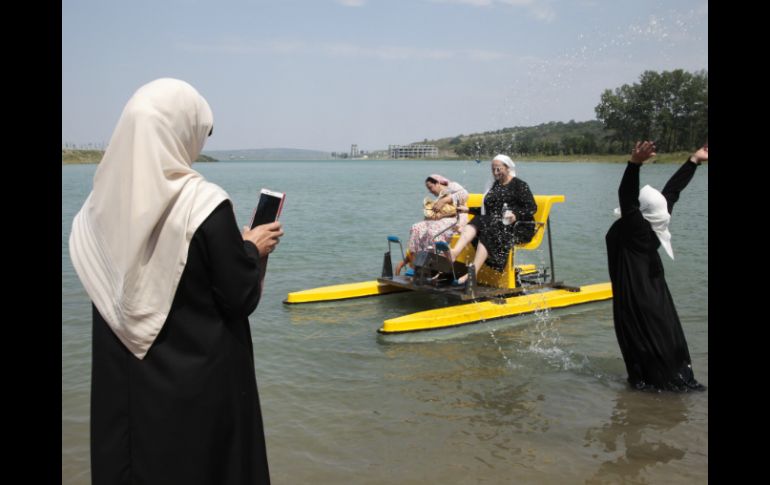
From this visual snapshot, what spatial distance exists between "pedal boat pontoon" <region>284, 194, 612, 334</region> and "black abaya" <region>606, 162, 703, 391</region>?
9.33ft

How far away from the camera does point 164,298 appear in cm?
230

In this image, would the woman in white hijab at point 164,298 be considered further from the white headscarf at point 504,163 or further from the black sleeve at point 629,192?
the white headscarf at point 504,163

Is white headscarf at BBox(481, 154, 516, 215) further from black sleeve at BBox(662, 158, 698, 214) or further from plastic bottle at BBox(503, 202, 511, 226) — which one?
black sleeve at BBox(662, 158, 698, 214)

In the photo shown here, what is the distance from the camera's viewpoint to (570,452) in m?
5.04

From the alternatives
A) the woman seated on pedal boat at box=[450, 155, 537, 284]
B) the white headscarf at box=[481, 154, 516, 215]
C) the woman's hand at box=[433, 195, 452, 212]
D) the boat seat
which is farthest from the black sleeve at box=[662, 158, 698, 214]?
the woman's hand at box=[433, 195, 452, 212]

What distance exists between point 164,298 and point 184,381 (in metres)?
0.30

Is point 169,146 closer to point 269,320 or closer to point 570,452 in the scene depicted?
point 570,452

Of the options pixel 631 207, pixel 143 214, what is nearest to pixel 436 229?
pixel 631 207

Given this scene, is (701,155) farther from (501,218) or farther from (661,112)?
(661,112)

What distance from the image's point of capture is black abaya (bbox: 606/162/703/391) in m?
5.68

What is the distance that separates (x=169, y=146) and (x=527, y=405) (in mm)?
4611

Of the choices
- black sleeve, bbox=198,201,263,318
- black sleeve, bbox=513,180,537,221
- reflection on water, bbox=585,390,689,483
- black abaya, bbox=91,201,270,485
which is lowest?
reflection on water, bbox=585,390,689,483

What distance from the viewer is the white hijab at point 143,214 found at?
7.30 ft
